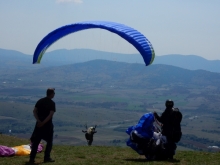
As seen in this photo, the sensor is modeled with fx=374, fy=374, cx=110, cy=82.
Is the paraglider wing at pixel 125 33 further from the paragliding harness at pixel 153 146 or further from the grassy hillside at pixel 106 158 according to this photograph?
the grassy hillside at pixel 106 158

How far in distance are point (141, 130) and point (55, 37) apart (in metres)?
5.35

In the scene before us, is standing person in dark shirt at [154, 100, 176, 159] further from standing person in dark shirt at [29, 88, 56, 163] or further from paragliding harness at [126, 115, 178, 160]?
standing person in dark shirt at [29, 88, 56, 163]

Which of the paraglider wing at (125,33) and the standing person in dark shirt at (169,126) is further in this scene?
the paraglider wing at (125,33)

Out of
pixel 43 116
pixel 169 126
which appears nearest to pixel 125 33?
pixel 169 126

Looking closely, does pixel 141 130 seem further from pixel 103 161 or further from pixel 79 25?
pixel 79 25

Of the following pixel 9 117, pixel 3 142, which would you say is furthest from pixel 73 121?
pixel 3 142

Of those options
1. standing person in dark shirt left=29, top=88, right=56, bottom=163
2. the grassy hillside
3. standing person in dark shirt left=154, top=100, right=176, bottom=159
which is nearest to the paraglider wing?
standing person in dark shirt left=154, top=100, right=176, bottom=159

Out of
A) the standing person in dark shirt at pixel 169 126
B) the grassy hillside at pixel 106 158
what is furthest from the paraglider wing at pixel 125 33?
the grassy hillside at pixel 106 158

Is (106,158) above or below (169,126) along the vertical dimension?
below

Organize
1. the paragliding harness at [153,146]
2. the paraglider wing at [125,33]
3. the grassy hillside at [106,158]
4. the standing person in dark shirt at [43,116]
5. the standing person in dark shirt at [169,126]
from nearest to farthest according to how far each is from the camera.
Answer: the standing person in dark shirt at [43,116] → the grassy hillside at [106,158] → the paragliding harness at [153,146] → the standing person in dark shirt at [169,126] → the paraglider wing at [125,33]

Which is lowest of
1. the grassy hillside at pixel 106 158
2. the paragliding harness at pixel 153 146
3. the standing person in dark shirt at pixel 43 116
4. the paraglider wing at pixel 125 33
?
the grassy hillside at pixel 106 158

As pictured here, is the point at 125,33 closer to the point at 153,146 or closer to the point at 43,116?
the point at 153,146

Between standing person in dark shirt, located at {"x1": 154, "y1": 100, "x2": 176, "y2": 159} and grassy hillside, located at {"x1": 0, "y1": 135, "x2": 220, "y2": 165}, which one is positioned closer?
grassy hillside, located at {"x1": 0, "y1": 135, "x2": 220, "y2": 165}

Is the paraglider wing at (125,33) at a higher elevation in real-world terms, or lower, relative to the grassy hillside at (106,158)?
higher
